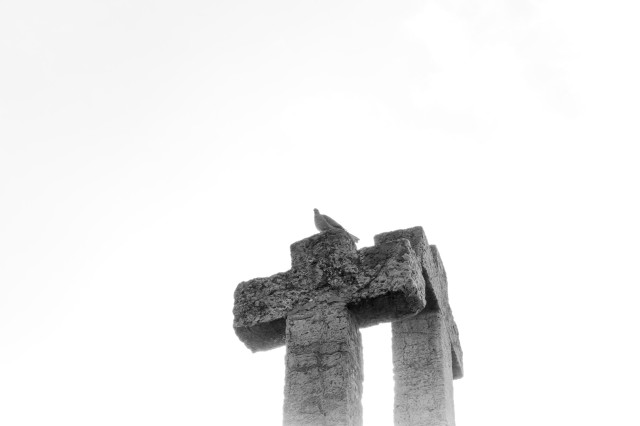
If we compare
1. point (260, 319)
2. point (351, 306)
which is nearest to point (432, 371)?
point (351, 306)

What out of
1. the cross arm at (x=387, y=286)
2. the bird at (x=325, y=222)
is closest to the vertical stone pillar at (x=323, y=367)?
the cross arm at (x=387, y=286)

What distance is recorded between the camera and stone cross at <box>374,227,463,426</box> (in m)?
6.70

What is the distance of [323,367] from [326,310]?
0.52 meters

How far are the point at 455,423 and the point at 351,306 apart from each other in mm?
1944

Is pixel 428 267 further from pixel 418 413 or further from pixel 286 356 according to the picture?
pixel 286 356

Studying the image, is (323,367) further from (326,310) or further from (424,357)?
(424,357)

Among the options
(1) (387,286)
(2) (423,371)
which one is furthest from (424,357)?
(1) (387,286)

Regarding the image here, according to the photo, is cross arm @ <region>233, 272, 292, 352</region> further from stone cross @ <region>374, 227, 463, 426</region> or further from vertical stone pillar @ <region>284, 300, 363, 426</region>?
stone cross @ <region>374, 227, 463, 426</region>

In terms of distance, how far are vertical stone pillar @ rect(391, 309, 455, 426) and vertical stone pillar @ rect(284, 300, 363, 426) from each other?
4.07 feet

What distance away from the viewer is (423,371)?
273 inches

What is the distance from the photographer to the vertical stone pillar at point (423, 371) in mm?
6680

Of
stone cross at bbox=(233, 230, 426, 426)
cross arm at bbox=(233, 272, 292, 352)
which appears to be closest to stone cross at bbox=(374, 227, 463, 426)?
stone cross at bbox=(233, 230, 426, 426)

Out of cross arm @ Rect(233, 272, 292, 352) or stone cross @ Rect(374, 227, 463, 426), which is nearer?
cross arm @ Rect(233, 272, 292, 352)

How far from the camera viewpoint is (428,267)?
278 inches
